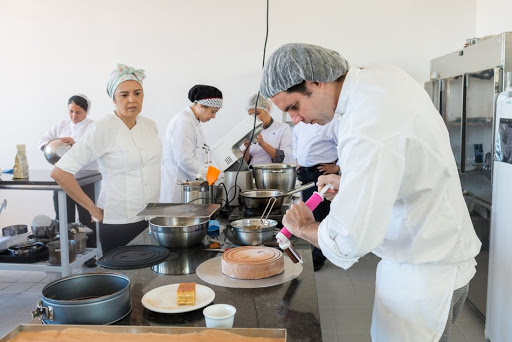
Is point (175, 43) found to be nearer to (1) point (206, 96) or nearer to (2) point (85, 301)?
(1) point (206, 96)

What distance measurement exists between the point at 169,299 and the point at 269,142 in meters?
3.44

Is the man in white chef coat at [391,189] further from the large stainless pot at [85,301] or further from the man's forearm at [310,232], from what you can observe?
the large stainless pot at [85,301]

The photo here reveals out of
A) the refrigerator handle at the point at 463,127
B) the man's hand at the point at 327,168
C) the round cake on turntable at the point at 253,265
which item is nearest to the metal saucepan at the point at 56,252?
the man's hand at the point at 327,168

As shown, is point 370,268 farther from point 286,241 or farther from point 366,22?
point 286,241

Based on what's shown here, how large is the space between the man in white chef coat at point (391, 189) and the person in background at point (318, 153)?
2.29m

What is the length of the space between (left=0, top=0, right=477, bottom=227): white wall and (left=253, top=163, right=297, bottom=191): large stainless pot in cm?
222

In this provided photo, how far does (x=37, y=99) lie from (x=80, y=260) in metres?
2.47

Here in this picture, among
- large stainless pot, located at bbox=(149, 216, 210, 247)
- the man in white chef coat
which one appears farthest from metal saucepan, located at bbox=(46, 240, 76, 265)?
the man in white chef coat

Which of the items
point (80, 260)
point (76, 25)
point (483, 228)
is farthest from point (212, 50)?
point (483, 228)

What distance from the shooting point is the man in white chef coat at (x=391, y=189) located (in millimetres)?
1121

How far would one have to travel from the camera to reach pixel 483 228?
2.91m

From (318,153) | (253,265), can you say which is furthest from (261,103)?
(253,265)

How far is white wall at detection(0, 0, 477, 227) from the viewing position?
4723 mm

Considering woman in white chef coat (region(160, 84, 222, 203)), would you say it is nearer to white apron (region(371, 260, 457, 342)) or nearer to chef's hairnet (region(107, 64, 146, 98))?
chef's hairnet (region(107, 64, 146, 98))
